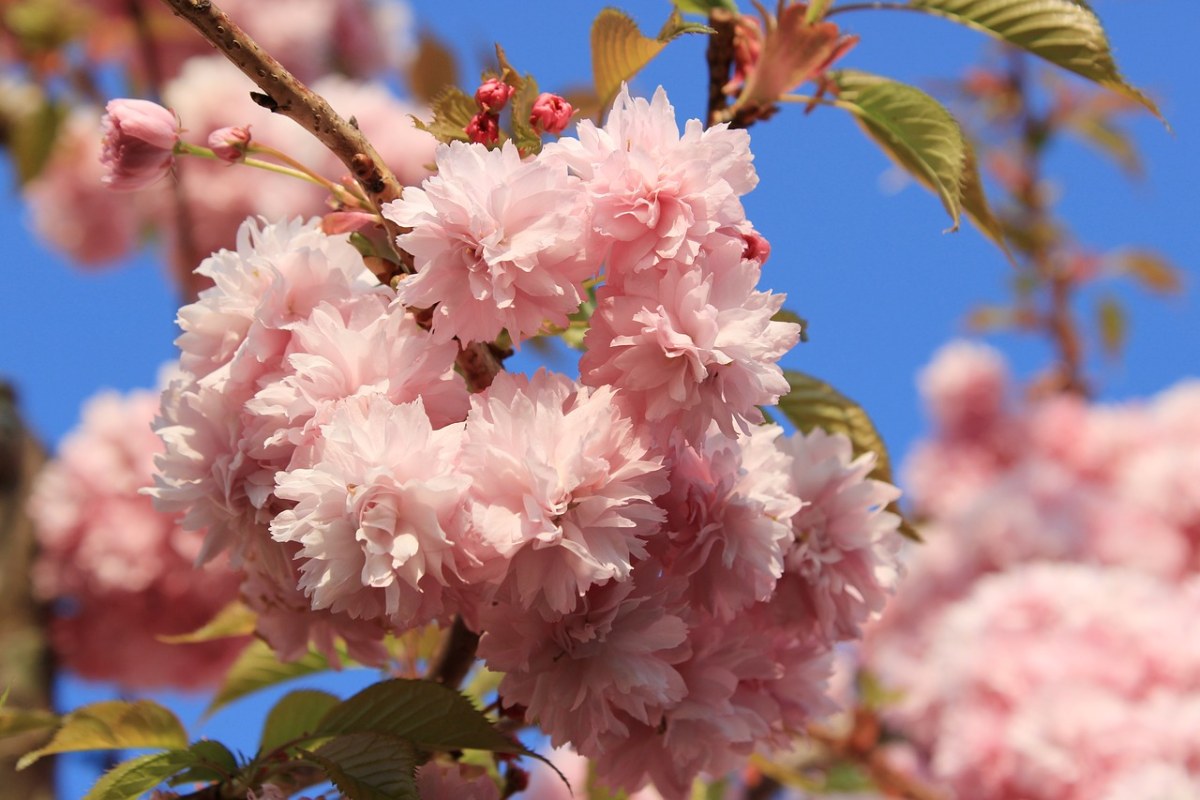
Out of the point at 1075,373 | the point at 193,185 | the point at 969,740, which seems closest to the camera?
the point at 969,740

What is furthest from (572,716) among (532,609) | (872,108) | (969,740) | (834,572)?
(969,740)

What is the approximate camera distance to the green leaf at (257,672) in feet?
2.70

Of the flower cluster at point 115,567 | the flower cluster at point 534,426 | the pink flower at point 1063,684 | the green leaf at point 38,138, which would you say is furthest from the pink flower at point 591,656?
the green leaf at point 38,138

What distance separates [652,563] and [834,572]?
0.13 meters

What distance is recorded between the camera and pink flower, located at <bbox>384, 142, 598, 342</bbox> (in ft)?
1.61

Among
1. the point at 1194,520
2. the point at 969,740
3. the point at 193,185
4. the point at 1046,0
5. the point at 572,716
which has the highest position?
the point at 193,185

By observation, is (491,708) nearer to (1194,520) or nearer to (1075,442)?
(1194,520)

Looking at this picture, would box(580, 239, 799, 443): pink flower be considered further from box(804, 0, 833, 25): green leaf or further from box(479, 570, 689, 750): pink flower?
box(804, 0, 833, 25): green leaf

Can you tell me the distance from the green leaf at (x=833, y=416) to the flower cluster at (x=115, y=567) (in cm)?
135

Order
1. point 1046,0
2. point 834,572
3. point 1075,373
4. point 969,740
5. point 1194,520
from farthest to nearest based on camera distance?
point 1075,373 → point 1194,520 → point 969,740 → point 1046,0 → point 834,572

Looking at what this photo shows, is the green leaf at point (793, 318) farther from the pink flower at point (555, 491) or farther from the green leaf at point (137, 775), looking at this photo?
the green leaf at point (137, 775)

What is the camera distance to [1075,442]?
2.77 m

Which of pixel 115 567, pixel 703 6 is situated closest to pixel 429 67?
pixel 115 567

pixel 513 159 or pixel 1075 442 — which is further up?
pixel 1075 442
